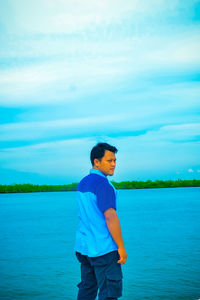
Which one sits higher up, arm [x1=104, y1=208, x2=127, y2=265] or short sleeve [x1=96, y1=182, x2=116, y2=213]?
short sleeve [x1=96, y1=182, x2=116, y2=213]

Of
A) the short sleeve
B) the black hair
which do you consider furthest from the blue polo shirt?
the black hair

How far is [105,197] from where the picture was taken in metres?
2.91

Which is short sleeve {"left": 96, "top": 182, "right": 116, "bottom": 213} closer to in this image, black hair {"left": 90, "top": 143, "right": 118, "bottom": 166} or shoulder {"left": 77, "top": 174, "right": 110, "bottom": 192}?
shoulder {"left": 77, "top": 174, "right": 110, "bottom": 192}

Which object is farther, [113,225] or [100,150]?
[100,150]

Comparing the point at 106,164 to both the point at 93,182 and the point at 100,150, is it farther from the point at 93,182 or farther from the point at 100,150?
the point at 93,182

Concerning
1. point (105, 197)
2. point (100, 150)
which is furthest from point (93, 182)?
point (100, 150)

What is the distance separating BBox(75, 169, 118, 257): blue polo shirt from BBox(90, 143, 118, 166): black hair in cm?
18

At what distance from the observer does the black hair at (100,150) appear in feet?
10.5

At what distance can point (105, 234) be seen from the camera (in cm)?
301

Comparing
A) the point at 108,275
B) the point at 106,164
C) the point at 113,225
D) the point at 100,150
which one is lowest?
the point at 108,275

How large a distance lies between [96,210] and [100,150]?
53 centimetres

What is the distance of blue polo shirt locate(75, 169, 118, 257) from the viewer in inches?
115

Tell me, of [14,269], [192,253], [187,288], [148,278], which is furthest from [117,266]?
[192,253]

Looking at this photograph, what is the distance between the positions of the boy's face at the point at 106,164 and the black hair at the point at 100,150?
3 cm
